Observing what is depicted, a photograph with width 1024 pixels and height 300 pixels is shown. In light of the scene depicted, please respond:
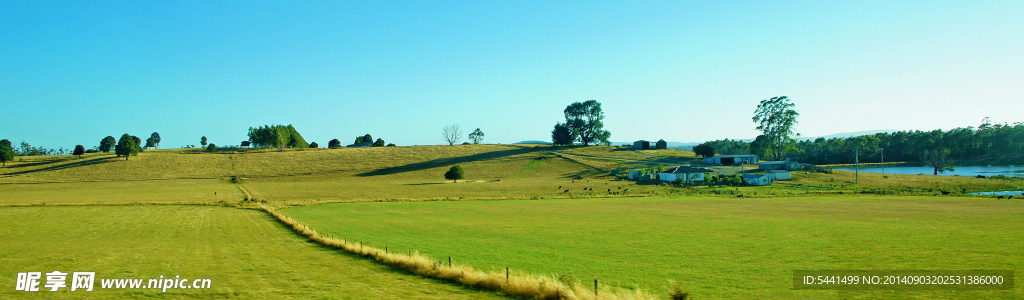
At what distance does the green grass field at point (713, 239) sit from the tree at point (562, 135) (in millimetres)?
93040

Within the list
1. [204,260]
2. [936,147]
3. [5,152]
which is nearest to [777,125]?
[936,147]

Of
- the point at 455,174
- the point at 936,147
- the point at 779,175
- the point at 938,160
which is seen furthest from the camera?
the point at 936,147

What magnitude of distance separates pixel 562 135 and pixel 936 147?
102 metres

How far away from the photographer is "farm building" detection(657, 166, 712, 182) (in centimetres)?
6975

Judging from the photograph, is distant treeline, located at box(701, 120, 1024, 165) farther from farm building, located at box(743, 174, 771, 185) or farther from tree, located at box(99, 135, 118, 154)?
tree, located at box(99, 135, 118, 154)

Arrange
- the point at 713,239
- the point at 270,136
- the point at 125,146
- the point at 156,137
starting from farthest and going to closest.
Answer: the point at 156,137 → the point at 270,136 → the point at 125,146 → the point at 713,239

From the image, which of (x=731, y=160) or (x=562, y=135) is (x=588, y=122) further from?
(x=731, y=160)

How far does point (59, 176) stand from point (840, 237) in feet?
347

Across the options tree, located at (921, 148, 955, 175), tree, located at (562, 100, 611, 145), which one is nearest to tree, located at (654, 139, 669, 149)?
Result: tree, located at (562, 100, 611, 145)

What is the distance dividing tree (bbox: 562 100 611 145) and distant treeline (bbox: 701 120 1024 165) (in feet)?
103

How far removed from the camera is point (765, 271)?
47.9 ft

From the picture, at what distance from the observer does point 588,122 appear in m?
135

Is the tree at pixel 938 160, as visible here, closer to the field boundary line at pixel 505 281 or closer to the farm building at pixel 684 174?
the farm building at pixel 684 174

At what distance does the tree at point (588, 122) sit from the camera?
133125 mm
